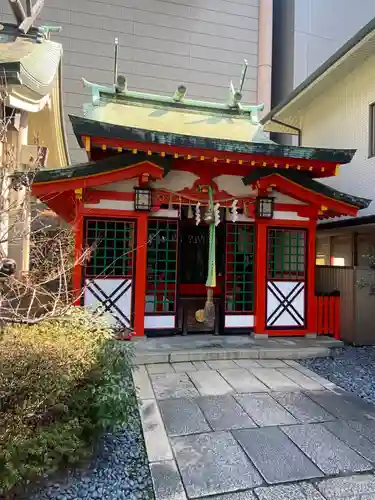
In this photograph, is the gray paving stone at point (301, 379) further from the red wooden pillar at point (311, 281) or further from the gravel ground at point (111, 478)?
the gravel ground at point (111, 478)

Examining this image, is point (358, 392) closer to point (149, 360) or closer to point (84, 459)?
point (149, 360)

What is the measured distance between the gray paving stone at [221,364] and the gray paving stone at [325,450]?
1962mm

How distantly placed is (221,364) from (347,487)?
120 inches

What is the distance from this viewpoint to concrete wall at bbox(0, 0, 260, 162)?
13.2 metres

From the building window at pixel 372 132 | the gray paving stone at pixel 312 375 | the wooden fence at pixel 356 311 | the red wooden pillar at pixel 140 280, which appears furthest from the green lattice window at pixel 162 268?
the building window at pixel 372 132

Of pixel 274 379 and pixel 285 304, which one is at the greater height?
pixel 285 304

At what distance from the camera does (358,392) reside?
4645 mm

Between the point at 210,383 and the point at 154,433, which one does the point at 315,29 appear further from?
the point at 154,433

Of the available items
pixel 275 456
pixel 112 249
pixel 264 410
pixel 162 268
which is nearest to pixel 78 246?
pixel 112 249

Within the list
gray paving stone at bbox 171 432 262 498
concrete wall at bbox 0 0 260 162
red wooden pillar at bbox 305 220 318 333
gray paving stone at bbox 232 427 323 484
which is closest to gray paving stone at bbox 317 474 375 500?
gray paving stone at bbox 232 427 323 484

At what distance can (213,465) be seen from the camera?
9.49 ft

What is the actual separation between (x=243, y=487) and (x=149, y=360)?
10.2ft

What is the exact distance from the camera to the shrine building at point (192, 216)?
5895mm

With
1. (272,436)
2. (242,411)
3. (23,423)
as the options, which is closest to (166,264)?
(242,411)
